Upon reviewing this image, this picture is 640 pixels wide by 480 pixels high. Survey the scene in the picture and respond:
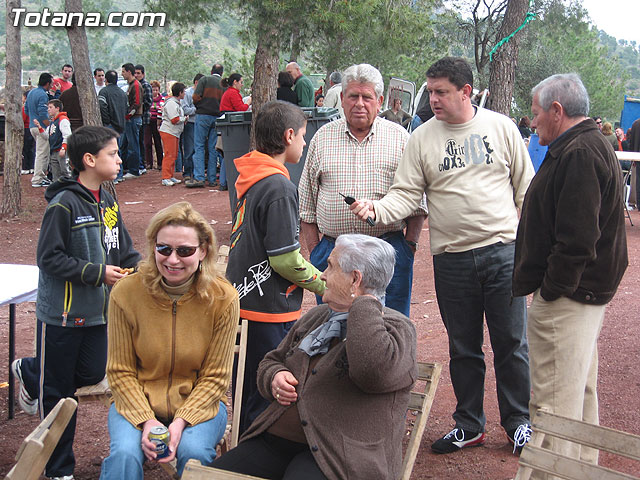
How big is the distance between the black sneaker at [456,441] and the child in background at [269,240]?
3.53ft

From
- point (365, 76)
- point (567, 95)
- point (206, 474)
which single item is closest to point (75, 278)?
point (206, 474)

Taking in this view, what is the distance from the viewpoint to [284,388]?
2.88 m

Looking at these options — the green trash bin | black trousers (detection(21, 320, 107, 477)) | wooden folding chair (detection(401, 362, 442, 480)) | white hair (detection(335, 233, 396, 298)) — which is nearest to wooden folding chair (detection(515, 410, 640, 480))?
wooden folding chair (detection(401, 362, 442, 480))

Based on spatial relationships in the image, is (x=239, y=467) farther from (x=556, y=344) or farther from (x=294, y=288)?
(x=556, y=344)

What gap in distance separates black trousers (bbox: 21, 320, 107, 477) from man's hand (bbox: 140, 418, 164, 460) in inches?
31.9

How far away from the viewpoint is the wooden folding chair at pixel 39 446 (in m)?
2.38

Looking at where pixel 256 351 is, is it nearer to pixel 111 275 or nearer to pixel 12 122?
pixel 111 275

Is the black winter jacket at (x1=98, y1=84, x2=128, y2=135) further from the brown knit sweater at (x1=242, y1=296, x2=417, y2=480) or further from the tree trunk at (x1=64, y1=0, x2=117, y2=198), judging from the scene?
the brown knit sweater at (x1=242, y1=296, x2=417, y2=480)

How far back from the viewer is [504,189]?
396cm

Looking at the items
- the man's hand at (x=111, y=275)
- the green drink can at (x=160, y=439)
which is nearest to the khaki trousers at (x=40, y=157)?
the man's hand at (x=111, y=275)

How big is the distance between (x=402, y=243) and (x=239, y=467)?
1.83m

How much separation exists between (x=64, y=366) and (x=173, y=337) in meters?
0.83

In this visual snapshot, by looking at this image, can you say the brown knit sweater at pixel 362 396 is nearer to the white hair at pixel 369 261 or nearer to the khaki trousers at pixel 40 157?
the white hair at pixel 369 261

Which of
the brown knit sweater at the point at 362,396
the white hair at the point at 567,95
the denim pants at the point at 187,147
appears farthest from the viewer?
the denim pants at the point at 187,147
